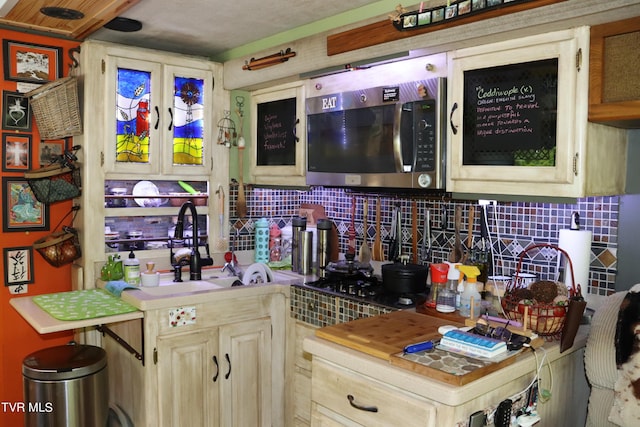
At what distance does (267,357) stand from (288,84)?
1.61 m

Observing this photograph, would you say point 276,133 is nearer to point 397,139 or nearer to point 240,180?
point 240,180

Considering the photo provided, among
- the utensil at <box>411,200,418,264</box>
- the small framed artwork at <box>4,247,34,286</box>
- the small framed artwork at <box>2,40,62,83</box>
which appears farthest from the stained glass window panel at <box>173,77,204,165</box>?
the utensil at <box>411,200,418,264</box>

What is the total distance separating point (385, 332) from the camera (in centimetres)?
202

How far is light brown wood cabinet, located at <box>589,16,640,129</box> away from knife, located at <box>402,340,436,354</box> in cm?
101

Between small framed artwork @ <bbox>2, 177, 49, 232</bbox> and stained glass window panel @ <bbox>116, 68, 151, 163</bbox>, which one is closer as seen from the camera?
small framed artwork @ <bbox>2, 177, 49, 232</bbox>

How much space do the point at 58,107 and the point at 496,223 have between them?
2381 millimetres

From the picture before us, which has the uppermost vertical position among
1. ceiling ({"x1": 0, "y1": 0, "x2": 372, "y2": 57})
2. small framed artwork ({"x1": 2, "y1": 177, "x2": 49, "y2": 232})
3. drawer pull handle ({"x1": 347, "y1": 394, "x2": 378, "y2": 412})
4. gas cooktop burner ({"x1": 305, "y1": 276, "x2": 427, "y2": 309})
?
ceiling ({"x1": 0, "y1": 0, "x2": 372, "y2": 57})

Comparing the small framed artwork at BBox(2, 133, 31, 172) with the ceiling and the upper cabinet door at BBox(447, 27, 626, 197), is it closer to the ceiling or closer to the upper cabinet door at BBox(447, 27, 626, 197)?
the ceiling

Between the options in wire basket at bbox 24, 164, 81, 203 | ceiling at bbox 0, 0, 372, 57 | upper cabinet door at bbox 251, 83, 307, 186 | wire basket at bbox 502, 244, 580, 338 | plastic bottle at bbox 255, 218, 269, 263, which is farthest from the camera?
plastic bottle at bbox 255, 218, 269, 263

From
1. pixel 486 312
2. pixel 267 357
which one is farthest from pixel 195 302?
pixel 486 312

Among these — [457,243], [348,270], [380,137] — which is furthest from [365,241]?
[380,137]

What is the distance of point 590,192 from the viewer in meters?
2.04

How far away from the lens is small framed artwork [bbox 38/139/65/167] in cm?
311

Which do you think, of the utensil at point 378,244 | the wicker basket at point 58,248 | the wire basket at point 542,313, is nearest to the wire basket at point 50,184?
the wicker basket at point 58,248
